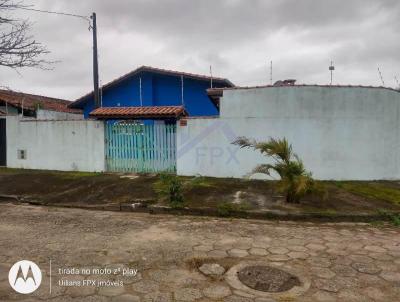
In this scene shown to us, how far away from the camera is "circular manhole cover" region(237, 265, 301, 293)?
3750 mm

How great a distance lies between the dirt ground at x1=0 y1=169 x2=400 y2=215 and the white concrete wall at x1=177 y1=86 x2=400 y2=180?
62 centimetres

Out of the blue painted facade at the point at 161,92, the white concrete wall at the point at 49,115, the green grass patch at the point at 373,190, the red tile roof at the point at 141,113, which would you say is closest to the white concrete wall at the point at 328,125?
the green grass patch at the point at 373,190

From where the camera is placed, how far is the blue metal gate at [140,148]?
430 inches

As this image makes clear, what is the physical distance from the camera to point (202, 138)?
1056 cm

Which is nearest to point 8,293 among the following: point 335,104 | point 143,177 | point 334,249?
point 334,249

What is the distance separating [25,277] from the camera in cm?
399

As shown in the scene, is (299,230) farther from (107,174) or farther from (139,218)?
(107,174)

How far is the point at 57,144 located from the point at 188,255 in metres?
9.29

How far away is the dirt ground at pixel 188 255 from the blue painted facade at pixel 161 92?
373 inches

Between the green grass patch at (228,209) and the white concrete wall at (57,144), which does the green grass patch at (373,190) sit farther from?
the white concrete wall at (57,144)

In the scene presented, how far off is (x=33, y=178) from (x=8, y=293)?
8107 mm

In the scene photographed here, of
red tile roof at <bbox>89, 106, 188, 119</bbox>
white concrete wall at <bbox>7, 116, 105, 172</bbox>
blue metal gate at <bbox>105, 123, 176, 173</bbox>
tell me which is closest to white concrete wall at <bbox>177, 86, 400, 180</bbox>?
red tile roof at <bbox>89, 106, 188, 119</bbox>

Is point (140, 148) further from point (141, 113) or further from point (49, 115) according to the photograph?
point (49, 115)

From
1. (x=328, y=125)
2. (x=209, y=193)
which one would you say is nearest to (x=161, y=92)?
(x=328, y=125)
